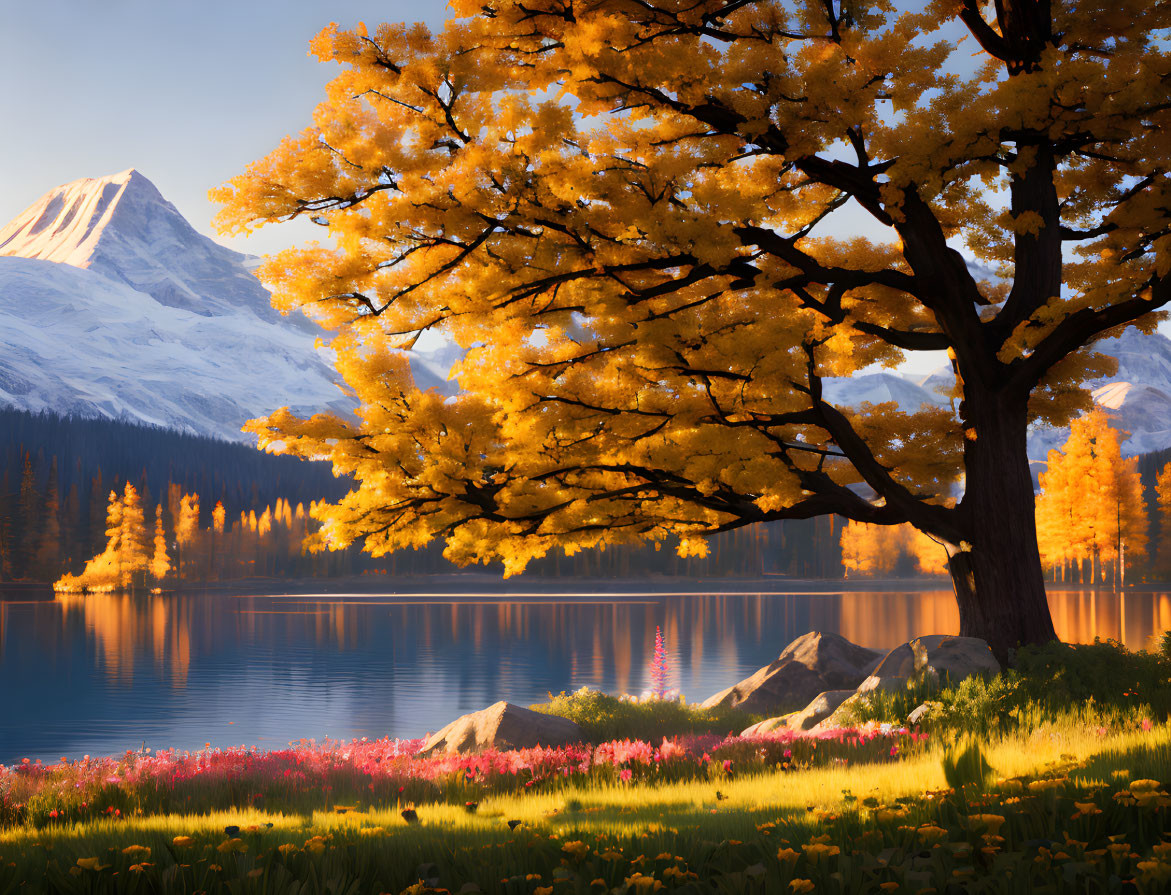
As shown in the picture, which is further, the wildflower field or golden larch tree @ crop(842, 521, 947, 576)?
golden larch tree @ crop(842, 521, 947, 576)

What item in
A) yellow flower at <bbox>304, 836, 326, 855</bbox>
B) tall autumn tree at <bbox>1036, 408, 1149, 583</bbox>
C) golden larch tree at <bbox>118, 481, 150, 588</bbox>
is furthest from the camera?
golden larch tree at <bbox>118, 481, 150, 588</bbox>

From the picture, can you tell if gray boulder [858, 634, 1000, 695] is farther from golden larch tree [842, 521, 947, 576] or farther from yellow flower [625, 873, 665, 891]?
golden larch tree [842, 521, 947, 576]

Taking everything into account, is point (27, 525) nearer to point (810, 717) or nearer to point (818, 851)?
point (810, 717)

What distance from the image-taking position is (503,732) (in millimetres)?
16266

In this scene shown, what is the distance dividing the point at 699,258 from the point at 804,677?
588 inches

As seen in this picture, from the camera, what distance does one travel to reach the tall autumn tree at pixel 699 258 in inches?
460

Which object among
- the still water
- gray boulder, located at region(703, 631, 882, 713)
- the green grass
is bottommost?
the still water

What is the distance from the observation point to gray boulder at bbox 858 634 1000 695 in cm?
1412

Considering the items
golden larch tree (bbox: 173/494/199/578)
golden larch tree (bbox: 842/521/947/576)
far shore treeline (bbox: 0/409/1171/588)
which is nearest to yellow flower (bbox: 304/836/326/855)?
far shore treeline (bbox: 0/409/1171/588)

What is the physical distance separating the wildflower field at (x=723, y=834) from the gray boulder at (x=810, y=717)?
5.48 m

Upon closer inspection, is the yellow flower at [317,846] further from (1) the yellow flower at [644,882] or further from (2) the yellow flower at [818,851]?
(2) the yellow flower at [818,851]

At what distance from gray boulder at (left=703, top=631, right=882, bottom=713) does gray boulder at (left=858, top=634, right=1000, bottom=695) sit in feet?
26.2

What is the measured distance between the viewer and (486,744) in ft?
53.4

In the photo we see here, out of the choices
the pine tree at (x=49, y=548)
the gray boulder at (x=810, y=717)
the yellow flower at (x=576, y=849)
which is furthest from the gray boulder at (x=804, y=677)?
the pine tree at (x=49, y=548)
